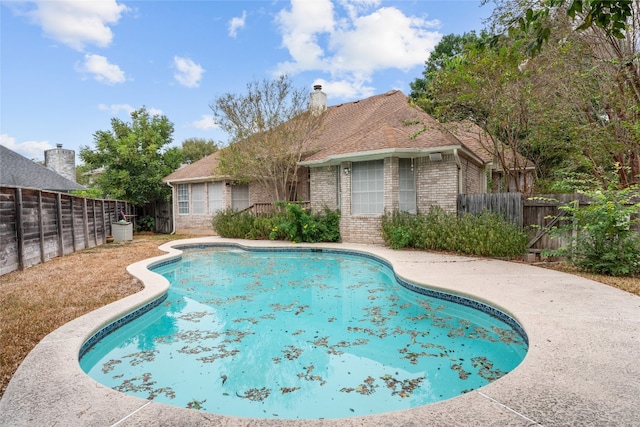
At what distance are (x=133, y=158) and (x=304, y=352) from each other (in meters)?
18.1

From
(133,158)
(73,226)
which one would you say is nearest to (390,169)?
(73,226)

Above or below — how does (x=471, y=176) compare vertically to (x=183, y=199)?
above

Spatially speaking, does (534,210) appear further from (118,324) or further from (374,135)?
(118,324)

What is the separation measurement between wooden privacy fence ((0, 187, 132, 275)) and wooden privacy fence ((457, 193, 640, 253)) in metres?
11.3

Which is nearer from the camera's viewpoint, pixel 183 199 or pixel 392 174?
pixel 392 174

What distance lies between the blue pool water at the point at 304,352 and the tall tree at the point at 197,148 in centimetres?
3591

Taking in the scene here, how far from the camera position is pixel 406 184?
11680mm

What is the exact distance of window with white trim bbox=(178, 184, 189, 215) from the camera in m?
19.0

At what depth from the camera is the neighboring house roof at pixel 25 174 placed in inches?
491

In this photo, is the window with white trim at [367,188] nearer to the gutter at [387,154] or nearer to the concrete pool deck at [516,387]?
the gutter at [387,154]

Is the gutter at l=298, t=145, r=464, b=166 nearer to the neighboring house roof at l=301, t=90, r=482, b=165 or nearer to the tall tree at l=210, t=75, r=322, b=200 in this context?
the neighboring house roof at l=301, t=90, r=482, b=165

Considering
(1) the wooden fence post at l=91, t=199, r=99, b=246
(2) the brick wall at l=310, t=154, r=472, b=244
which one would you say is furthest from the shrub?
(1) the wooden fence post at l=91, t=199, r=99, b=246

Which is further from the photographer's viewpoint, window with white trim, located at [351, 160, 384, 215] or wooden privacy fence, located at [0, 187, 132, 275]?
window with white trim, located at [351, 160, 384, 215]

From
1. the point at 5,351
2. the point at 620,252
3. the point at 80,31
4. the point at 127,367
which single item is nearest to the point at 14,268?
the point at 5,351
